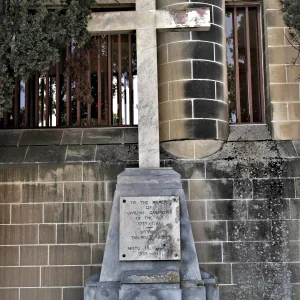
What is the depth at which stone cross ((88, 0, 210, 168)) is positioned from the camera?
5.69 metres

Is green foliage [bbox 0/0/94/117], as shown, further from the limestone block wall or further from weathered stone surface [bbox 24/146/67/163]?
the limestone block wall

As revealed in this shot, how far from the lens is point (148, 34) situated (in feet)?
19.3

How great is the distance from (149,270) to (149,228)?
1.58ft

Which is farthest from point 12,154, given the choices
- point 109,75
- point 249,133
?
point 249,133

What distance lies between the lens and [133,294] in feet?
16.8

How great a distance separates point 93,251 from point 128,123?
7.62 feet

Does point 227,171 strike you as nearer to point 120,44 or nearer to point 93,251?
point 93,251

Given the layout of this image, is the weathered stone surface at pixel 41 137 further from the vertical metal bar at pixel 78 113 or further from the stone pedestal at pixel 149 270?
the stone pedestal at pixel 149 270

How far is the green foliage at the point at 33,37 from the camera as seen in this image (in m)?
6.10

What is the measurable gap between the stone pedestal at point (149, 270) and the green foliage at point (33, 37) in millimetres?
1995

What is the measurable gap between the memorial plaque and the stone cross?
488 millimetres

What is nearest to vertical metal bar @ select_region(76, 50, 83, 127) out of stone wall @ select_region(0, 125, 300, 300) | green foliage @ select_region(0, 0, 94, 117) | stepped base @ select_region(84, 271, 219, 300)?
stone wall @ select_region(0, 125, 300, 300)

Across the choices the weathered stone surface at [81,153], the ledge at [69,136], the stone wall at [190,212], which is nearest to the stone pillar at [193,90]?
the stone wall at [190,212]

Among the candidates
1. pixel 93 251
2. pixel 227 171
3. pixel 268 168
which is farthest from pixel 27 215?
pixel 268 168
